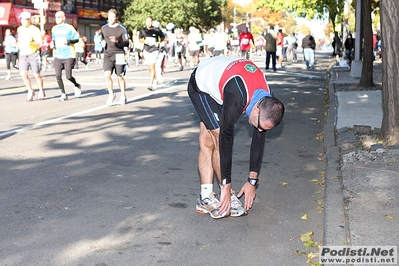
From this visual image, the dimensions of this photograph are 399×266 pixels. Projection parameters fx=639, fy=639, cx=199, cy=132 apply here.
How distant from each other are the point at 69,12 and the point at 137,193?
50.3 metres

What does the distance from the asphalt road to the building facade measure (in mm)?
31961

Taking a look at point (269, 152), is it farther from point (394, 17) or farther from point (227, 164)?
point (227, 164)

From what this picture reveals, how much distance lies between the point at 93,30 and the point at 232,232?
57.9 m

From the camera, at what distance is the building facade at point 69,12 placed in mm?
42125

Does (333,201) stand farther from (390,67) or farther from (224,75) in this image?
(390,67)

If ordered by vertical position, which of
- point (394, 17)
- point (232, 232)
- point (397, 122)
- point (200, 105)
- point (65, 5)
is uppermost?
point (65, 5)

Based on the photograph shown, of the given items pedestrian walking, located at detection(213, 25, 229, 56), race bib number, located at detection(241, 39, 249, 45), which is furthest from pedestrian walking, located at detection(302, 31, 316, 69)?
pedestrian walking, located at detection(213, 25, 229, 56)

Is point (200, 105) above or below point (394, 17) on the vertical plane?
below

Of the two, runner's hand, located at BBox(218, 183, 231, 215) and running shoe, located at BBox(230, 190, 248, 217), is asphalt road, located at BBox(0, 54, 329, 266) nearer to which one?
running shoe, located at BBox(230, 190, 248, 217)

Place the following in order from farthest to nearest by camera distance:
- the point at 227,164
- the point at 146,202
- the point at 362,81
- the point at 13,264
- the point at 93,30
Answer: the point at 93,30 → the point at 362,81 → the point at 146,202 → the point at 227,164 → the point at 13,264

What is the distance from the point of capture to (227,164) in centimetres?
495

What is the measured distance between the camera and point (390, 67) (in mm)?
7930

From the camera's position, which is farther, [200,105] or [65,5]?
[65,5]

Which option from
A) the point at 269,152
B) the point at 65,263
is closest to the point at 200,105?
the point at 65,263
